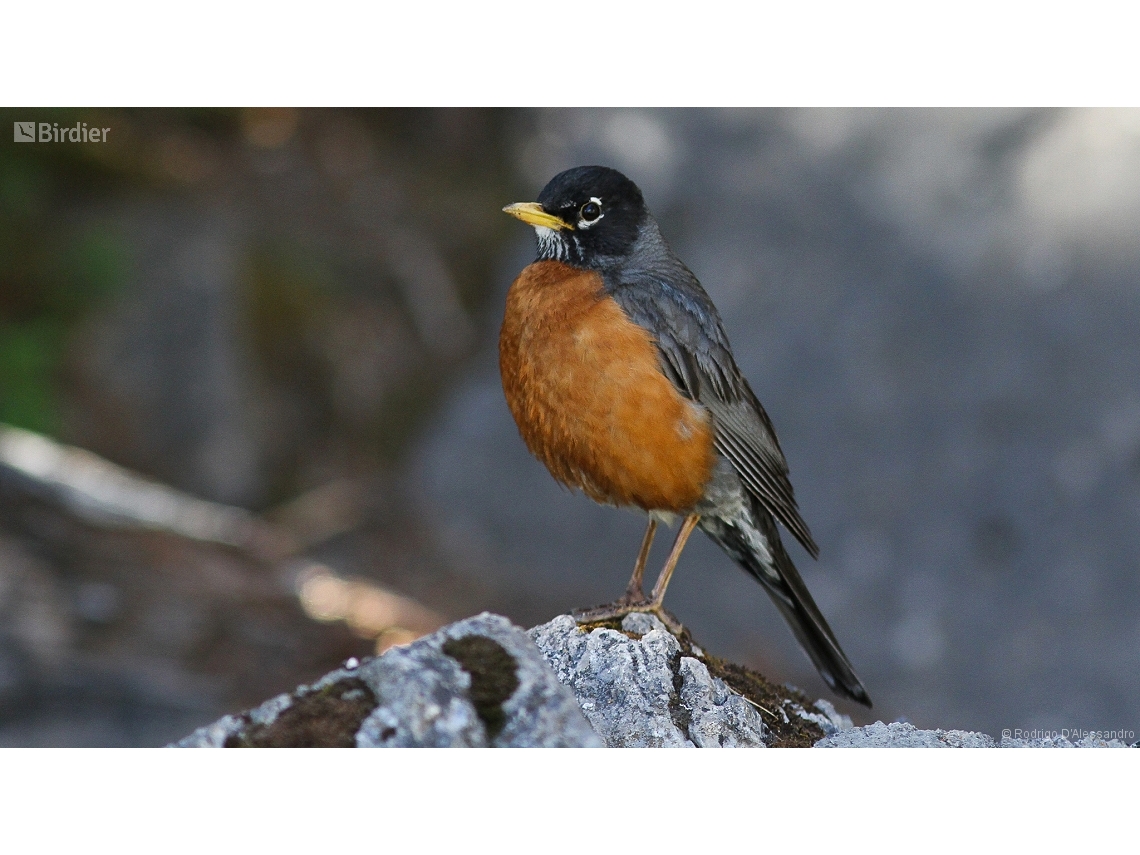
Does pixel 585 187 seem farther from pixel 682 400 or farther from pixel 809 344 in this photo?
pixel 809 344

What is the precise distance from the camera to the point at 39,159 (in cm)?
904

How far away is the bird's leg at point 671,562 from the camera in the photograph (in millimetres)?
4727

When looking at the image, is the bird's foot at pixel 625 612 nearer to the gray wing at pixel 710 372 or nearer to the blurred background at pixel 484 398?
the gray wing at pixel 710 372

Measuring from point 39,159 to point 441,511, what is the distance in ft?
15.0

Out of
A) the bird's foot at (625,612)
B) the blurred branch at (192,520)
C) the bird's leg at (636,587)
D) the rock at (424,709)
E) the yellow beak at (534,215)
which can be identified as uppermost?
the blurred branch at (192,520)

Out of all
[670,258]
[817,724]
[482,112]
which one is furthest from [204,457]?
[817,724]

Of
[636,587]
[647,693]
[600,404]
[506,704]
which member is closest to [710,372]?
[600,404]

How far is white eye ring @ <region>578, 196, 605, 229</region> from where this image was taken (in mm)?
4750

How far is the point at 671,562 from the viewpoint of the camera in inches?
190

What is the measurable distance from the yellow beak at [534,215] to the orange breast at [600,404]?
0.24 m

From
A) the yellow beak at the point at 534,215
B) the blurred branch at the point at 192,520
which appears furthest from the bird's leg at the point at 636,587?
the blurred branch at the point at 192,520

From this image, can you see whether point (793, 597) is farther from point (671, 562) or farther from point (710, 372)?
point (710, 372)
